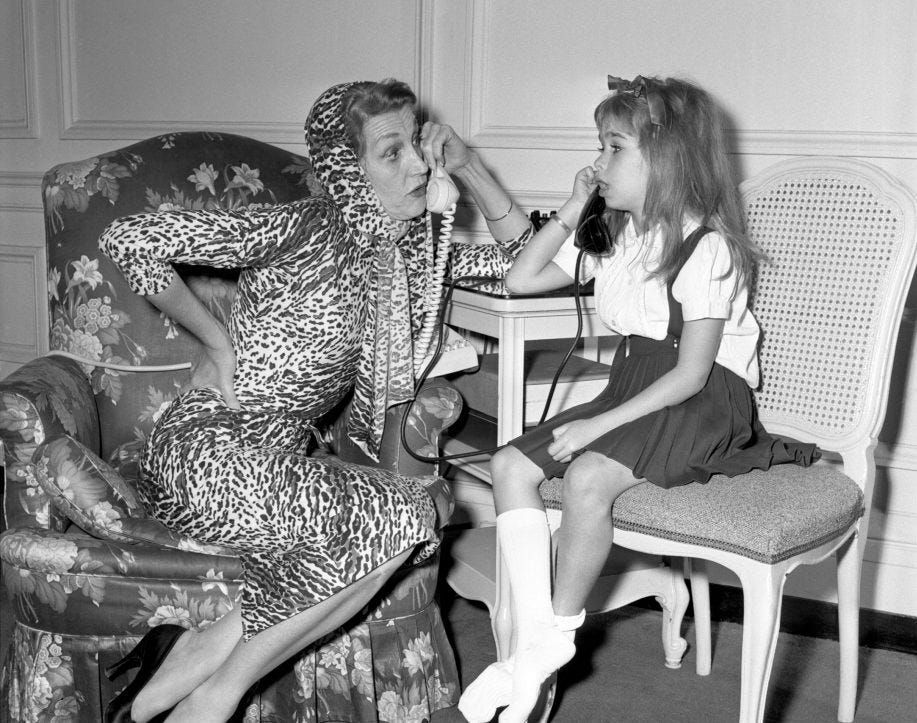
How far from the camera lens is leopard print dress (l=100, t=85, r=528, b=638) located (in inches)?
62.4

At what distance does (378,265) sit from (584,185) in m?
0.40

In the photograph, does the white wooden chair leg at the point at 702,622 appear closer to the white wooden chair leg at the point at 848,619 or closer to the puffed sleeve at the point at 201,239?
the white wooden chair leg at the point at 848,619

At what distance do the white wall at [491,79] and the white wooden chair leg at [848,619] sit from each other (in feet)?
1.40

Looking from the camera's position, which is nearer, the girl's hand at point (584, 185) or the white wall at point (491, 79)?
the girl's hand at point (584, 185)

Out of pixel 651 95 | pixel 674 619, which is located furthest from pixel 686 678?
pixel 651 95

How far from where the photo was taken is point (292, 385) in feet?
5.81

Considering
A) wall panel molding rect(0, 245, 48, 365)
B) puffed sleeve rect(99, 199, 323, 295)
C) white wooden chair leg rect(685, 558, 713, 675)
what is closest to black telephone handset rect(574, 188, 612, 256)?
puffed sleeve rect(99, 199, 323, 295)

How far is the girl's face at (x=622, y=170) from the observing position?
1656 mm

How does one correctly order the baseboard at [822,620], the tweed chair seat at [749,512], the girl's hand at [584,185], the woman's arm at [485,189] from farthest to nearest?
the baseboard at [822,620] → the woman's arm at [485,189] → the girl's hand at [584,185] → the tweed chair seat at [749,512]

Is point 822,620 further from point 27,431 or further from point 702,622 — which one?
point 27,431

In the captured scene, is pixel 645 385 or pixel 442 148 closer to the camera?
pixel 645 385

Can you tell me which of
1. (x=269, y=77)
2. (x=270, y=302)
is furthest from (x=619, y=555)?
(x=269, y=77)

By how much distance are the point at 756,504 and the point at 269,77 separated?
1.65 meters

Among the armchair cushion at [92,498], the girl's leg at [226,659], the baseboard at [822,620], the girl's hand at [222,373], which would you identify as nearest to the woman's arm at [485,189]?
the girl's hand at [222,373]
